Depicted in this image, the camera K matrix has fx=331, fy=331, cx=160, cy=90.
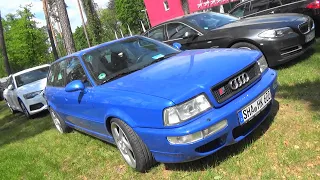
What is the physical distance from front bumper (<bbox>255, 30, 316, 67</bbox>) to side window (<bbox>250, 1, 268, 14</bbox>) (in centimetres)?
383

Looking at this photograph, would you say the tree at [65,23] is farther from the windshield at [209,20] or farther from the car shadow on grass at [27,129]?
the windshield at [209,20]

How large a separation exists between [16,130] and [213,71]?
7.25 m

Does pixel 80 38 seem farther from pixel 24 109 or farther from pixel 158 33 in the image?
pixel 158 33

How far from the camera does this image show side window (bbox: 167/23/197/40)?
7.28 metres

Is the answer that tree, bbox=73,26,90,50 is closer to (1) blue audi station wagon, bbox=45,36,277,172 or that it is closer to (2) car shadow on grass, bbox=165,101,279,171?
(1) blue audi station wagon, bbox=45,36,277,172

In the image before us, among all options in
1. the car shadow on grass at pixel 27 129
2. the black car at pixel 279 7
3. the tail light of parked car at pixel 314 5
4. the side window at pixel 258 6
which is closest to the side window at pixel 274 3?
the black car at pixel 279 7

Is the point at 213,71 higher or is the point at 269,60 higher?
the point at 213,71

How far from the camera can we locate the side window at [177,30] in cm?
728

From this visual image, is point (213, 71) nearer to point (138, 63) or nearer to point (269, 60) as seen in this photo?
point (138, 63)

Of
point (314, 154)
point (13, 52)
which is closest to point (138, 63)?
point (314, 154)

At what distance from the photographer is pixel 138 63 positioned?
4.48 m

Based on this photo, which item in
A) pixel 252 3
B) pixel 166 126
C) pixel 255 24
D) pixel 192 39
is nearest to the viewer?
pixel 166 126

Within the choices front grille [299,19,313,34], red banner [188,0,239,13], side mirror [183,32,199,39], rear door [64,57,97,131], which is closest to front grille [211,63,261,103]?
rear door [64,57,97,131]

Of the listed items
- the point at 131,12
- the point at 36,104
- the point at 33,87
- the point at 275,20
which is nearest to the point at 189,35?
the point at 275,20
